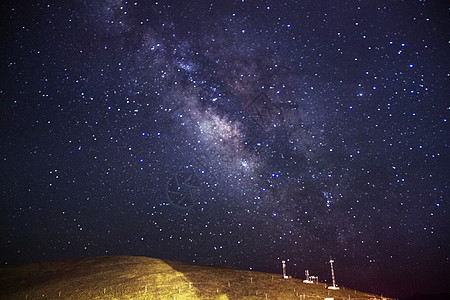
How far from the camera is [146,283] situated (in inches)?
853

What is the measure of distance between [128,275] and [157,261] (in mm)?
5663

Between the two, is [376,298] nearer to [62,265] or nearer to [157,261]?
[157,261]

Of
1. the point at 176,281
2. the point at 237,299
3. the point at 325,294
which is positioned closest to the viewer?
the point at 237,299

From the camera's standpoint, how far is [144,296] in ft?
62.6

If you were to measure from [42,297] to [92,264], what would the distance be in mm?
8317

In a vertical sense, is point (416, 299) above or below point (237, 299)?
below

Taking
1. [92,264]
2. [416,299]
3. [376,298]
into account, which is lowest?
[416,299]

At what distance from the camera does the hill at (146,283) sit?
19859 mm

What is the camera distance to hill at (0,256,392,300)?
1986 centimetres

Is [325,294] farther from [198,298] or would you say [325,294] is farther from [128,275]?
[128,275]

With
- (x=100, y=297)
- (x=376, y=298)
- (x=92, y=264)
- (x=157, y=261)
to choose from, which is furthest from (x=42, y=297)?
(x=376, y=298)

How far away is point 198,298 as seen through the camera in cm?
1888

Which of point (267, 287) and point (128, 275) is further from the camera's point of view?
point (128, 275)

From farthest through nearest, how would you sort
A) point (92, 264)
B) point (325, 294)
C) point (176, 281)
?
point (92, 264) → point (176, 281) → point (325, 294)
